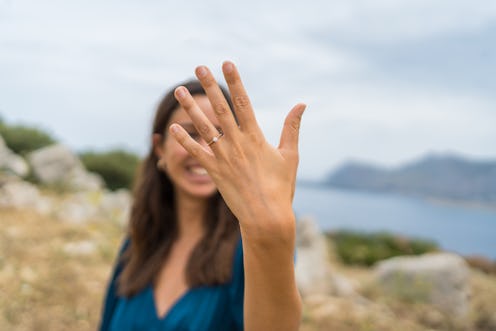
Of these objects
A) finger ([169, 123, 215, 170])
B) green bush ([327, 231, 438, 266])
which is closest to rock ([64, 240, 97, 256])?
finger ([169, 123, 215, 170])

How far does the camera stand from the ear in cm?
238

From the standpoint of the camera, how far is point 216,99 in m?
1.18

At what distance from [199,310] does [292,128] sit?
1069 millimetres

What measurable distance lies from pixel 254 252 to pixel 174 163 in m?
1.02

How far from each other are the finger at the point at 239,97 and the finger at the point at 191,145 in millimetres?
124

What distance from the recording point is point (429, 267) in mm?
6027

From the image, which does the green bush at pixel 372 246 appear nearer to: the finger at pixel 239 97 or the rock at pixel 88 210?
the rock at pixel 88 210

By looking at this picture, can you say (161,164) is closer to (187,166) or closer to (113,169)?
(187,166)

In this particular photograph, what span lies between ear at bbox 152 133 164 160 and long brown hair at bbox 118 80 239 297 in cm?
2

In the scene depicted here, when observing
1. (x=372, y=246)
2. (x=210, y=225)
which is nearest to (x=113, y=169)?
(x=372, y=246)

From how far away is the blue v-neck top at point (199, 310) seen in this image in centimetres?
193

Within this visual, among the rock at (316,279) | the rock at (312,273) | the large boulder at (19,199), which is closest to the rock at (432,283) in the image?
the rock at (316,279)

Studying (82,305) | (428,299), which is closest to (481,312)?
(428,299)

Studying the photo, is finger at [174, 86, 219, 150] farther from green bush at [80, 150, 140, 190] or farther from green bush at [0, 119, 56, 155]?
green bush at [80, 150, 140, 190]
